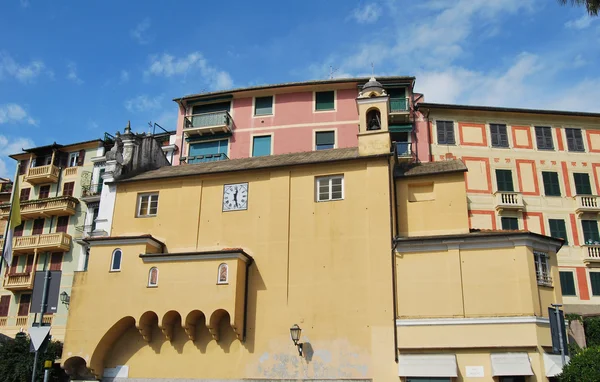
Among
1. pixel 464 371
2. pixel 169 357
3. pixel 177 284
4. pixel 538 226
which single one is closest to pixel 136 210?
pixel 177 284

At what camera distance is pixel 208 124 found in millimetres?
41562

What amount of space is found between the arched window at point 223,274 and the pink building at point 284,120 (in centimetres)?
1650

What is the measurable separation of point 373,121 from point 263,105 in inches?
624

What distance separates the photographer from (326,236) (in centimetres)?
2450

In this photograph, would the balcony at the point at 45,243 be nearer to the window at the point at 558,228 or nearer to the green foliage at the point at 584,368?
the window at the point at 558,228

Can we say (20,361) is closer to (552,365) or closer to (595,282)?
(552,365)

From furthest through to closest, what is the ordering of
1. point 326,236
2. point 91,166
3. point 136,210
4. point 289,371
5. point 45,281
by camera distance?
point 91,166, point 136,210, point 326,236, point 289,371, point 45,281

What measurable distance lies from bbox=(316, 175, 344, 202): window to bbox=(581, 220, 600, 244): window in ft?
63.8

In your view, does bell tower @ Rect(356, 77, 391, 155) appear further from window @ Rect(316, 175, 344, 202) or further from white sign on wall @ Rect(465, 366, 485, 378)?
white sign on wall @ Rect(465, 366, 485, 378)

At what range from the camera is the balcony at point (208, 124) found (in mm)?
40972

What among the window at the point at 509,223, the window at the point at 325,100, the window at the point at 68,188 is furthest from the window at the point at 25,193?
the window at the point at 509,223

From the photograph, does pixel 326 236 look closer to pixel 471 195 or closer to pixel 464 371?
pixel 464 371

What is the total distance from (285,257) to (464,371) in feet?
27.9

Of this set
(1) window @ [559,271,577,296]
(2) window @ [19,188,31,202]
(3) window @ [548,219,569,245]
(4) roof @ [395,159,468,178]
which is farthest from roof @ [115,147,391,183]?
(2) window @ [19,188,31,202]
